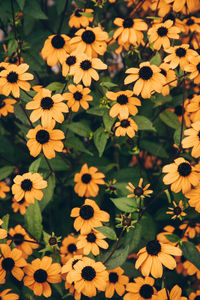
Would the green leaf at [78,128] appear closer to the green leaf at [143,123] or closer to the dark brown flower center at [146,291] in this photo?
the green leaf at [143,123]

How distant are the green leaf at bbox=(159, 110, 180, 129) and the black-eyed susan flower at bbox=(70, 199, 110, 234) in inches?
22.6

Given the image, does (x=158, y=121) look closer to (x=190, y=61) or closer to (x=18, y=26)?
(x=190, y=61)

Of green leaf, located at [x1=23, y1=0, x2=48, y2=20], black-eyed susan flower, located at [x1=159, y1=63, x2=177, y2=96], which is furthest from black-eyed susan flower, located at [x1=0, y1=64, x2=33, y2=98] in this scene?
black-eyed susan flower, located at [x1=159, y1=63, x2=177, y2=96]

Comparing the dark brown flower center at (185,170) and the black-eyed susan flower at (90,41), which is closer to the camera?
the dark brown flower center at (185,170)

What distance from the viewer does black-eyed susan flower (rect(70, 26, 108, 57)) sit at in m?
1.33

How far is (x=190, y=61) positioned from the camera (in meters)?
1.24

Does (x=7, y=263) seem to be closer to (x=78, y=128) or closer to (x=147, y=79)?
(x=78, y=128)

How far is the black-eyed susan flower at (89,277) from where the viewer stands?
1.08m

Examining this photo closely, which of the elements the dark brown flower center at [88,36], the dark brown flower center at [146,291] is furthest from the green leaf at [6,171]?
the dark brown flower center at [146,291]

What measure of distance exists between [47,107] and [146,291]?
793 mm

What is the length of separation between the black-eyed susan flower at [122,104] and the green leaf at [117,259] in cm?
50

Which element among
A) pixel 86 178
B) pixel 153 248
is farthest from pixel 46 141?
pixel 153 248

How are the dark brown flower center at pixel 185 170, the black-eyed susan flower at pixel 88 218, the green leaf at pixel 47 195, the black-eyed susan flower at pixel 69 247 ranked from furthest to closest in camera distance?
1. the black-eyed susan flower at pixel 69 247
2. the green leaf at pixel 47 195
3. the black-eyed susan flower at pixel 88 218
4. the dark brown flower center at pixel 185 170

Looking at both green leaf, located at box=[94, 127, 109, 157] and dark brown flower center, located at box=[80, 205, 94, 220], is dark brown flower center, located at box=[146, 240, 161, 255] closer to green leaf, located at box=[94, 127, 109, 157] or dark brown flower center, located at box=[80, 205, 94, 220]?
dark brown flower center, located at box=[80, 205, 94, 220]
